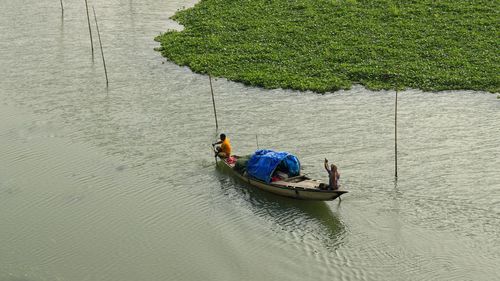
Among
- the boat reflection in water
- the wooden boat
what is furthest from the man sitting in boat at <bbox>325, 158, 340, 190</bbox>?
the boat reflection in water

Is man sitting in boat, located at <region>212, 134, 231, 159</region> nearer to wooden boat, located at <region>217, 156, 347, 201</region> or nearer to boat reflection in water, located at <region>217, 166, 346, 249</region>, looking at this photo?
boat reflection in water, located at <region>217, 166, 346, 249</region>

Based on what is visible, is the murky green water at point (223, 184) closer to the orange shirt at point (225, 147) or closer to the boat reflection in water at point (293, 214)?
the boat reflection in water at point (293, 214)

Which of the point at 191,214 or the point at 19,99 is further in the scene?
the point at 19,99

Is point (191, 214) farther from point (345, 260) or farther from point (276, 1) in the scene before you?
point (276, 1)

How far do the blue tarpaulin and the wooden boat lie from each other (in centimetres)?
19

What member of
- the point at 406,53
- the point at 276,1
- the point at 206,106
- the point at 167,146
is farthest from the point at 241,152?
the point at 276,1

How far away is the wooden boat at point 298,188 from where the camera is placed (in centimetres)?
1830

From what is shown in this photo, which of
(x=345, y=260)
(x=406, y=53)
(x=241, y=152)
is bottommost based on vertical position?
(x=345, y=260)

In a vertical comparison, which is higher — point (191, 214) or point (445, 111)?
point (445, 111)

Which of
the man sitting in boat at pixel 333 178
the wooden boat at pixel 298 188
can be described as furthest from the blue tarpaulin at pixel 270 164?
the man sitting in boat at pixel 333 178

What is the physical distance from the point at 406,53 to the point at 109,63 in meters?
12.4

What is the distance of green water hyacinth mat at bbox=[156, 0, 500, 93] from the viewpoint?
2670 centimetres

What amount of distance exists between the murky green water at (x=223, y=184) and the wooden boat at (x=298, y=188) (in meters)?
0.30

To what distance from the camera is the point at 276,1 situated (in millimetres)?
36062
